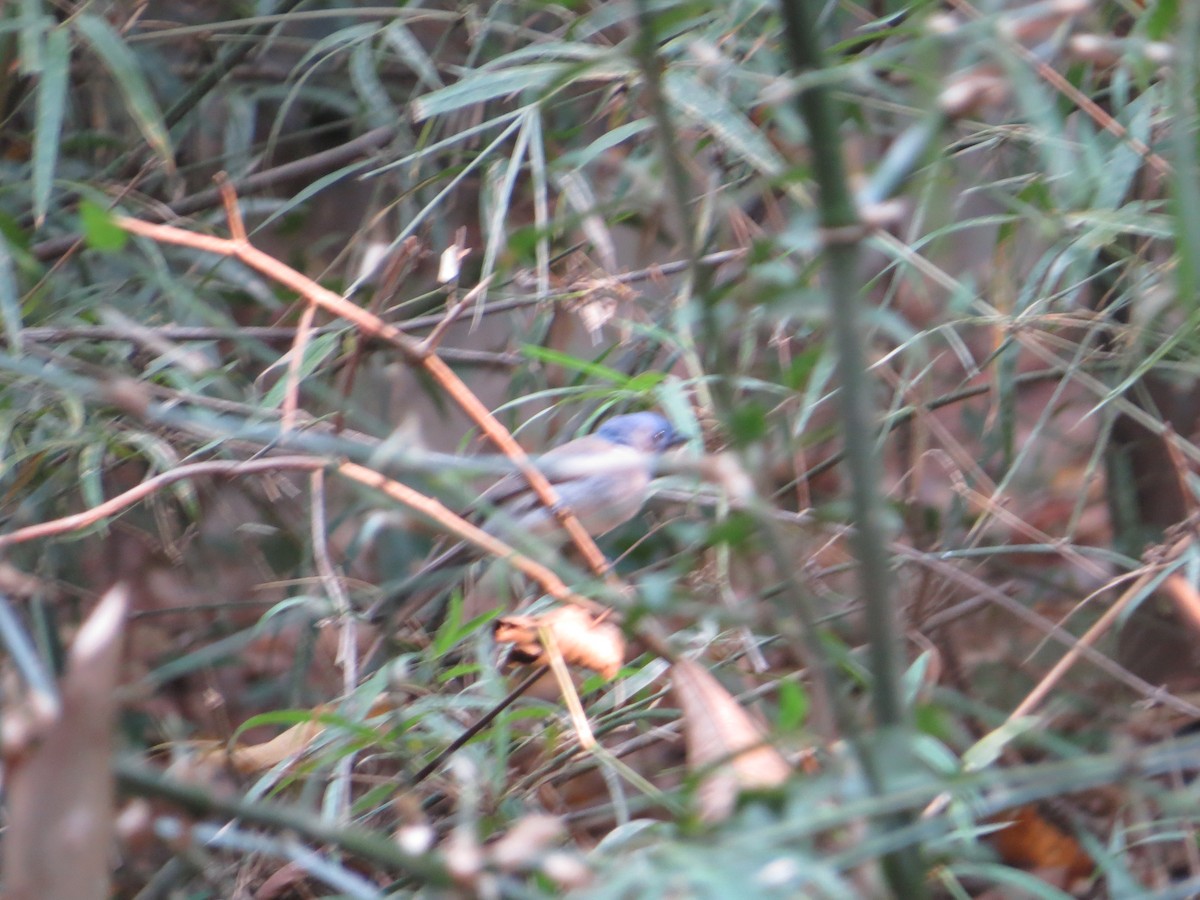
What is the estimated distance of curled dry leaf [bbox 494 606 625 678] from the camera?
1.62m

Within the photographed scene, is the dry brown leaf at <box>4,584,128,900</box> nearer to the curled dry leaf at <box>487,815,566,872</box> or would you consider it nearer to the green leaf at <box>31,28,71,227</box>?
the curled dry leaf at <box>487,815,566,872</box>

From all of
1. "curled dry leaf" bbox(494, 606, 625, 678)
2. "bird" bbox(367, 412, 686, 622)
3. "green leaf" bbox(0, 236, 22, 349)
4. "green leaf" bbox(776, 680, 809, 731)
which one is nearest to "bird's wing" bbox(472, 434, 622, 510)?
"bird" bbox(367, 412, 686, 622)

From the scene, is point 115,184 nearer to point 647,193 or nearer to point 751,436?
point 647,193

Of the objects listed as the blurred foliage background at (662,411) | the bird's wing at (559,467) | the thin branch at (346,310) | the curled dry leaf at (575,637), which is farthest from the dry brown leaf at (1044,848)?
the thin branch at (346,310)

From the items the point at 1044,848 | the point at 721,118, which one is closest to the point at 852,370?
the point at 721,118

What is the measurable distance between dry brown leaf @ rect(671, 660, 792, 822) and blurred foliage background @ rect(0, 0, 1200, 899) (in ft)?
0.04

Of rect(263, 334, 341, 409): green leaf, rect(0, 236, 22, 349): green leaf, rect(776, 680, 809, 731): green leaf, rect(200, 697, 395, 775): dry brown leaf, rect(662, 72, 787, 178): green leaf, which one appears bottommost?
rect(200, 697, 395, 775): dry brown leaf

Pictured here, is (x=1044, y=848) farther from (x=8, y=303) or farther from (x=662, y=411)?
(x=8, y=303)

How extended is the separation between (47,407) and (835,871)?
1.85 metres

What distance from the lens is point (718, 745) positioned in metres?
1.17

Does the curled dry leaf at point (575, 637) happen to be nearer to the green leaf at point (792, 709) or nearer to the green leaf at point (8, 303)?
the green leaf at point (792, 709)

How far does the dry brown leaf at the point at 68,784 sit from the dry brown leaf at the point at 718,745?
43 cm

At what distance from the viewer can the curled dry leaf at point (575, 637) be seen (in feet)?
5.33

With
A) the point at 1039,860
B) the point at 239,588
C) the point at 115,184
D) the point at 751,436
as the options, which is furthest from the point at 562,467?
the point at 239,588
